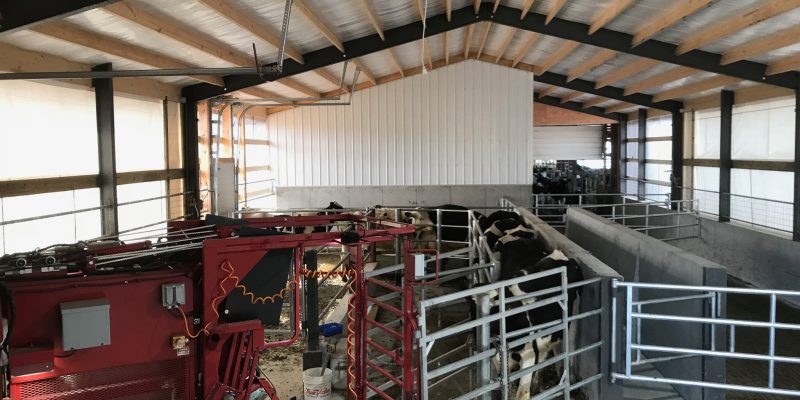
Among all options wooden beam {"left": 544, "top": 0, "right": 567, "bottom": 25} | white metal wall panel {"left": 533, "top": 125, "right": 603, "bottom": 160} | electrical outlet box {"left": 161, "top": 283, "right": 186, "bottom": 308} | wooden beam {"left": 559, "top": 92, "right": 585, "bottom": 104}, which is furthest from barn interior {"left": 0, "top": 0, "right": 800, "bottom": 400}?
white metal wall panel {"left": 533, "top": 125, "right": 603, "bottom": 160}

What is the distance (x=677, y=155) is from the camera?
658 inches

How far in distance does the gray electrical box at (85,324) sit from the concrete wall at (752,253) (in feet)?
31.3

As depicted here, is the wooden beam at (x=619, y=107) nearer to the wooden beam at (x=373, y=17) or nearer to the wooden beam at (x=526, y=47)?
the wooden beam at (x=526, y=47)

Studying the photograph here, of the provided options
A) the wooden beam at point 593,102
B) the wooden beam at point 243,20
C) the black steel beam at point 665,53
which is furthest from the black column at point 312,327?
the wooden beam at point 593,102

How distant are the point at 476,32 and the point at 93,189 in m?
8.73

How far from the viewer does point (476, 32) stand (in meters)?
13.5

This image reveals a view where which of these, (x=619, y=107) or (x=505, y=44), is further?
(x=619, y=107)

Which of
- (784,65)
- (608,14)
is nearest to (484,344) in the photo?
(608,14)

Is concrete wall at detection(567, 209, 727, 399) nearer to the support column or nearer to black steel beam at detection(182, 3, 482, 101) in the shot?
black steel beam at detection(182, 3, 482, 101)

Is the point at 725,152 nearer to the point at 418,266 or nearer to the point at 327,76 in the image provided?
the point at 327,76

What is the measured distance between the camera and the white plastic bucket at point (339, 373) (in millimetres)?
6012

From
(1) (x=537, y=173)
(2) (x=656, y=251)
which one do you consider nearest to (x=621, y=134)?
(1) (x=537, y=173)

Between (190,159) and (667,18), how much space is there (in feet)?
27.1

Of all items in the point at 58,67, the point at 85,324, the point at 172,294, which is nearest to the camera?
the point at 85,324
